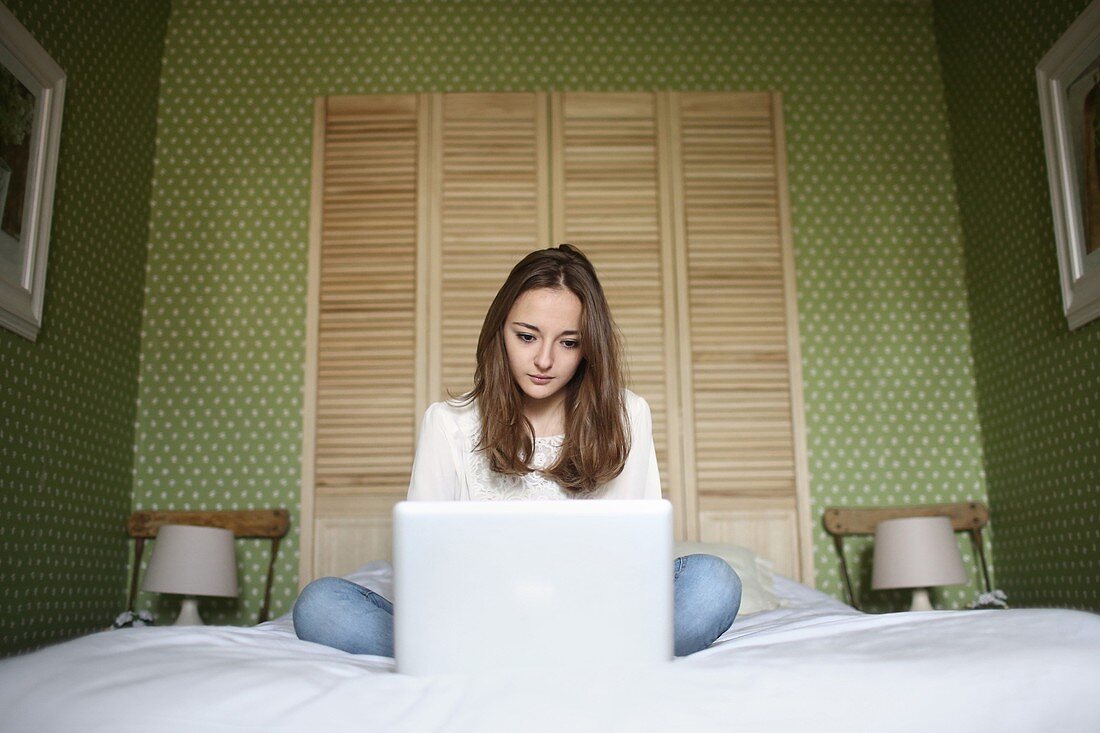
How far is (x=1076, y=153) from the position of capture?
2.54 meters

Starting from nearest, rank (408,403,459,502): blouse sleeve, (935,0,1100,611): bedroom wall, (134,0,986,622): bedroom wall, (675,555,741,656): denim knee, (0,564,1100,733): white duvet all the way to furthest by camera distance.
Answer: (0,564,1100,733): white duvet
(675,555,741,656): denim knee
(408,403,459,502): blouse sleeve
(935,0,1100,611): bedroom wall
(134,0,986,622): bedroom wall

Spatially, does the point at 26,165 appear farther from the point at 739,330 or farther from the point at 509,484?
the point at 739,330

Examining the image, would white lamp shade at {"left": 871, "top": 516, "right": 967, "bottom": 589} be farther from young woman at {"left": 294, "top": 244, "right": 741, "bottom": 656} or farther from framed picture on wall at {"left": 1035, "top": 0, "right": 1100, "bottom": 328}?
young woman at {"left": 294, "top": 244, "right": 741, "bottom": 656}

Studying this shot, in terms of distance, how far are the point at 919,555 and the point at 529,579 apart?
2.12 meters

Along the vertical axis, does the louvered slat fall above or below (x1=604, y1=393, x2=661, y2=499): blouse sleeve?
above

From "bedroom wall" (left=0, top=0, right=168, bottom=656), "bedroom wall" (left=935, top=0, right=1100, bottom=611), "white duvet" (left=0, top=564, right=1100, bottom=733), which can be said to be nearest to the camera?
"white duvet" (left=0, top=564, right=1100, bottom=733)

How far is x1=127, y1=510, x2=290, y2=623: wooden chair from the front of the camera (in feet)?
10.2

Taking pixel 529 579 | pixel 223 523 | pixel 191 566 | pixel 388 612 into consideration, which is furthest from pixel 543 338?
pixel 223 523

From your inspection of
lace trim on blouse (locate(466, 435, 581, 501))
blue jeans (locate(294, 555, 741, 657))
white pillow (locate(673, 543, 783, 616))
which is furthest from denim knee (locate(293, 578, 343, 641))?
white pillow (locate(673, 543, 783, 616))

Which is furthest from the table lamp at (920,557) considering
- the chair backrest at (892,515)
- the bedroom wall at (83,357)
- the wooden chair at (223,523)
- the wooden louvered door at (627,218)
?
the bedroom wall at (83,357)

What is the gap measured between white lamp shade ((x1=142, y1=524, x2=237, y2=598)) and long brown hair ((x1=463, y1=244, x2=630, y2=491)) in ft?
4.43

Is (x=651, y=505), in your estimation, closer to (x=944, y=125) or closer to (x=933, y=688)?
(x=933, y=688)

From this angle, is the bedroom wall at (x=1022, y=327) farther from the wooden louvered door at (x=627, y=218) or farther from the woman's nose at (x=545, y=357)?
the woman's nose at (x=545, y=357)

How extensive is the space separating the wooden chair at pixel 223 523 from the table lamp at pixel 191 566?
239mm
